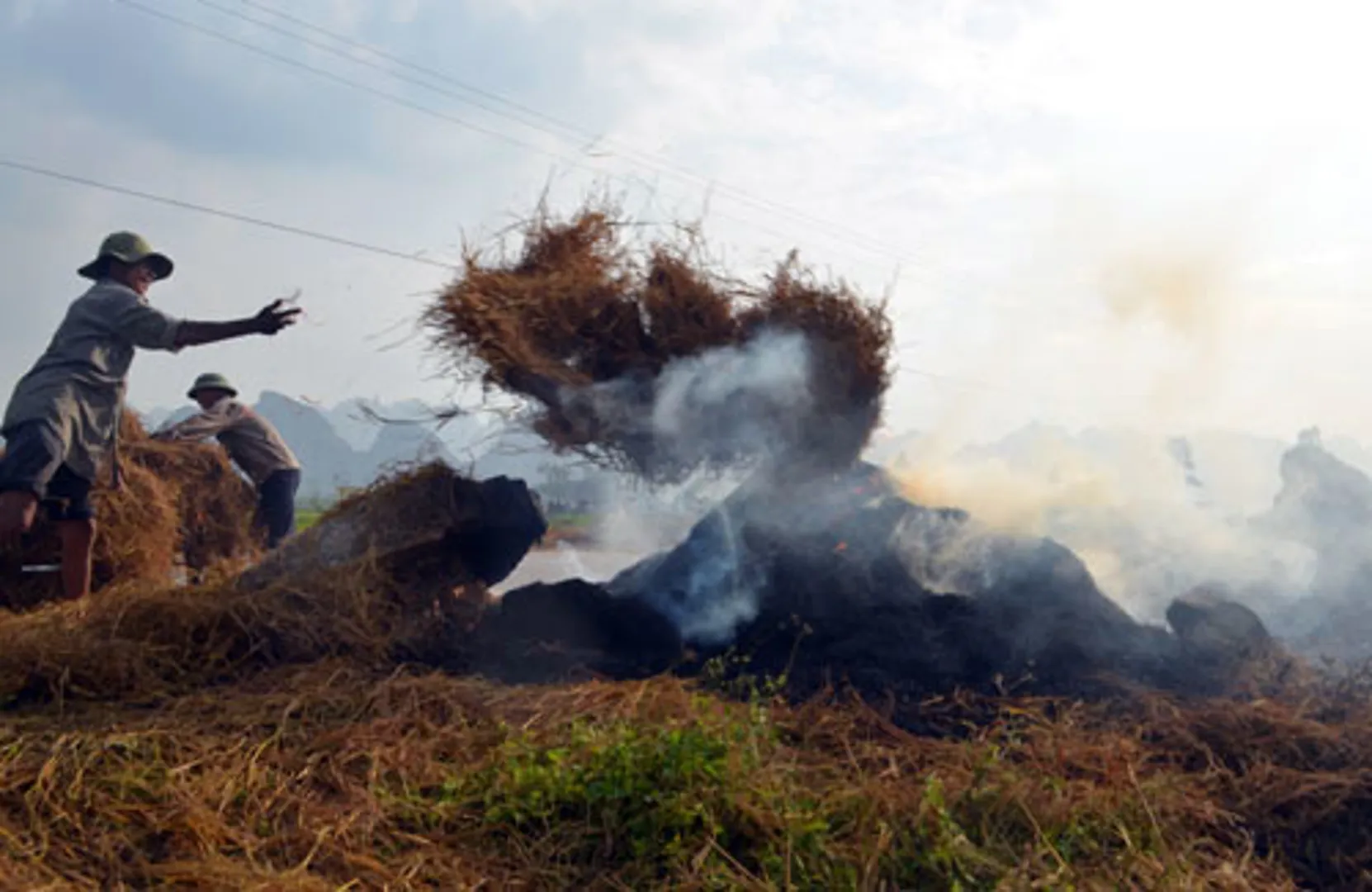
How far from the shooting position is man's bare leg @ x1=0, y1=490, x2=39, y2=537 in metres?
5.34

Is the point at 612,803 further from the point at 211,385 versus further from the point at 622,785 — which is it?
the point at 211,385

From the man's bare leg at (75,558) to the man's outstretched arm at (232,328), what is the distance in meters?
1.12

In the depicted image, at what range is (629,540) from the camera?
14.2m

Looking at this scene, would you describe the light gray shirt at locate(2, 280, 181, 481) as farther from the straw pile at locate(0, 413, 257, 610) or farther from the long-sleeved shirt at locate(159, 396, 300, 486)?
the long-sleeved shirt at locate(159, 396, 300, 486)

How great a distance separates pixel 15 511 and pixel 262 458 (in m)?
2.63

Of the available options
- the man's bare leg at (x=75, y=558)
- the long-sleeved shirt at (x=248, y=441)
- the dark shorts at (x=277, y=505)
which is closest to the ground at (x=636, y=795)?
the man's bare leg at (x=75, y=558)

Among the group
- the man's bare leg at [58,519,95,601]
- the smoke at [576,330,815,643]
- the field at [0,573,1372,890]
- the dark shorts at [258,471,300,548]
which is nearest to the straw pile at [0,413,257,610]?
the dark shorts at [258,471,300,548]

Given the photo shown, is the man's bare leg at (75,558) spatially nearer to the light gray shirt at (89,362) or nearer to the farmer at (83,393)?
the farmer at (83,393)

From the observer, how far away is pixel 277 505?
7.97 m

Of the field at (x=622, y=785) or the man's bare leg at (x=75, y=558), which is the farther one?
the man's bare leg at (x=75, y=558)

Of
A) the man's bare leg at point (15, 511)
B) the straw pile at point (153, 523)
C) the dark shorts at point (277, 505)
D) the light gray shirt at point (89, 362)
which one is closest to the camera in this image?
the man's bare leg at point (15, 511)

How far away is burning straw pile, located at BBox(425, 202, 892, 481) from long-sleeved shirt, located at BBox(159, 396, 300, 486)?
292 centimetres

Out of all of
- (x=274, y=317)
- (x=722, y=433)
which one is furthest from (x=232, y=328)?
(x=722, y=433)

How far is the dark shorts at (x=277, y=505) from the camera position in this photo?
7828 mm
